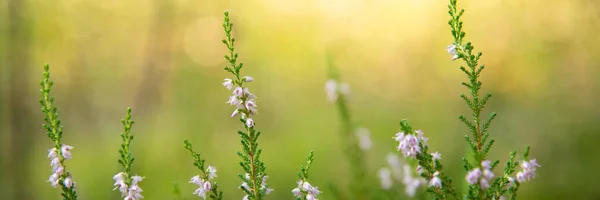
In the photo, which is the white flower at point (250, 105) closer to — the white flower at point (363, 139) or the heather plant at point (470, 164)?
the heather plant at point (470, 164)

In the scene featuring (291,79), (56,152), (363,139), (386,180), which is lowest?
(56,152)

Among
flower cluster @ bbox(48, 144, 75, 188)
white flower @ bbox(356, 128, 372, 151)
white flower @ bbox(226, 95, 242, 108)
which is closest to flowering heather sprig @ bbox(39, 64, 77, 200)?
flower cluster @ bbox(48, 144, 75, 188)

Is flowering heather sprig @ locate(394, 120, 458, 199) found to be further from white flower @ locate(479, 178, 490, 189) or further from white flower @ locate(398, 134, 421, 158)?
white flower @ locate(479, 178, 490, 189)

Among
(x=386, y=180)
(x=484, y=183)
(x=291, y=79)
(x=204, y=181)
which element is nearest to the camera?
(x=484, y=183)

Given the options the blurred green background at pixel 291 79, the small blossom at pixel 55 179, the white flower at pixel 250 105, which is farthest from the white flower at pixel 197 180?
the blurred green background at pixel 291 79

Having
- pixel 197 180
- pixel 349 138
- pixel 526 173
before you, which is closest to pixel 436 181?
pixel 526 173

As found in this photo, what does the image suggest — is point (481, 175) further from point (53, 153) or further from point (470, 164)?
point (53, 153)

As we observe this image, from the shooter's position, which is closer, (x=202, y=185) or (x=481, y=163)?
(x=481, y=163)
